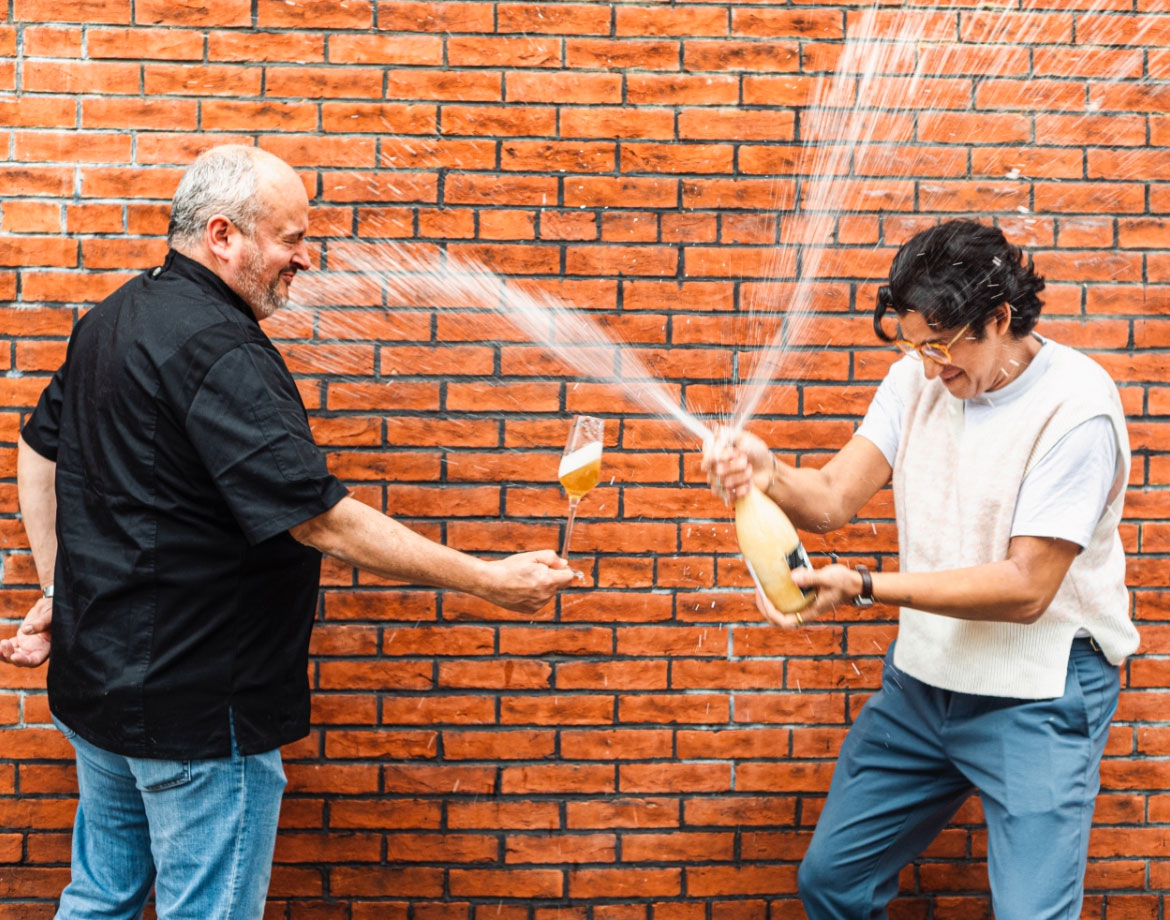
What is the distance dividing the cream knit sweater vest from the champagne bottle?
367 millimetres

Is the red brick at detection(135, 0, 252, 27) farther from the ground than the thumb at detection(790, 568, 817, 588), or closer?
farther from the ground

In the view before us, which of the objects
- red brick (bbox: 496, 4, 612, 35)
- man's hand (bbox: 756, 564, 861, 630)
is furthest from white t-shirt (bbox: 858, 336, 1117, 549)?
red brick (bbox: 496, 4, 612, 35)

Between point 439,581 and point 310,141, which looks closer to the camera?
point 439,581

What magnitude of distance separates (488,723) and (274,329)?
1376mm

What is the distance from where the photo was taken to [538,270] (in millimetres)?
3145

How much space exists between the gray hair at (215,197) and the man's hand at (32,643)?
1.06 m

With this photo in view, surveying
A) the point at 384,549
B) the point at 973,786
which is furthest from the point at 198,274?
the point at 973,786

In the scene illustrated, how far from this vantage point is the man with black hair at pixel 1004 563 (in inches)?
94.0

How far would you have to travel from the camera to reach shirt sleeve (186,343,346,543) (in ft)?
7.24

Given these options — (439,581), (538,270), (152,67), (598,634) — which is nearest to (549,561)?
(439,581)

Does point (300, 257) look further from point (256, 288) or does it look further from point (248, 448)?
point (248, 448)

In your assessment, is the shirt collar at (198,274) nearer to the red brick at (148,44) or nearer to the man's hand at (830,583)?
the red brick at (148,44)

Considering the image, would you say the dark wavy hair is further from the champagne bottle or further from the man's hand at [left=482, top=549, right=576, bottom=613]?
the man's hand at [left=482, top=549, right=576, bottom=613]

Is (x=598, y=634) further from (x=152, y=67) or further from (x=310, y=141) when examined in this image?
A: (x=152, y=67)
